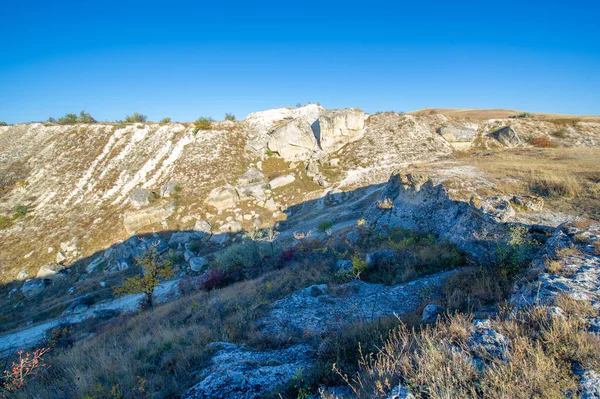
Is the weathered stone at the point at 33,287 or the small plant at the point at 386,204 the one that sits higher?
the small plant at the point at 386,204

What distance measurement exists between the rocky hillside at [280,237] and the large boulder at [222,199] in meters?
0.28

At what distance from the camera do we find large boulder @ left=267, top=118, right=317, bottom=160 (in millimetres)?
44500

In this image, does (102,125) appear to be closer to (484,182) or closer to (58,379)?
(58,379)

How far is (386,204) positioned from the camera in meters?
18.5

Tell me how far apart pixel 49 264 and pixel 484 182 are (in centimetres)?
4356

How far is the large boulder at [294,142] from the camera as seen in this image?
44.5 metres

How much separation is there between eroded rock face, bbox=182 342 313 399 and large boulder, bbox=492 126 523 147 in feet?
152

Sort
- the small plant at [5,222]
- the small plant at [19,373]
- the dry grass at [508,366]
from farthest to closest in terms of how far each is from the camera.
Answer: the small plant at [5,222], the small plant at [19,373], the dry grass at [508,366]

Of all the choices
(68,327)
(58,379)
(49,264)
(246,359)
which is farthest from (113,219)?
(246,359)

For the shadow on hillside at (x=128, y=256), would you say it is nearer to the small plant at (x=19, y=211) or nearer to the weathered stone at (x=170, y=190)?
the weathered stone at (x=170, y=190)

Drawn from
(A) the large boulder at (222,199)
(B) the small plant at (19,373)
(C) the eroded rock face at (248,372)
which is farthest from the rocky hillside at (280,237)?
(B) the small plant at (19,373)

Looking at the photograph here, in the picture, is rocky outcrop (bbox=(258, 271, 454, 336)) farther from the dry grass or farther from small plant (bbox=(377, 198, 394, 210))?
small plant (bbox=(377, 198, 394, 210))

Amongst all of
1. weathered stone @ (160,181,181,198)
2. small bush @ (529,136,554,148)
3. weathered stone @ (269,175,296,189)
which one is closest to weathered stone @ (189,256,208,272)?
weathered stone @ (160,181,181,198)

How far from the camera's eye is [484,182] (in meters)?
14.8
